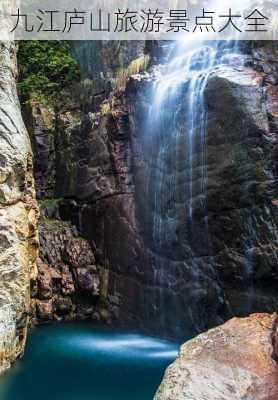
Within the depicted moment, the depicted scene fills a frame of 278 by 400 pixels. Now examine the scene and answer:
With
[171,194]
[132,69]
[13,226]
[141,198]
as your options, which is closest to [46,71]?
[132,69]

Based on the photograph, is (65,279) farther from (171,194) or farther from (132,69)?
(132,69)

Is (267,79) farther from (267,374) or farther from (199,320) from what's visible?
(267,374)

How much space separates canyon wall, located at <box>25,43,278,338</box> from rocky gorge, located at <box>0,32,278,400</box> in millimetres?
27

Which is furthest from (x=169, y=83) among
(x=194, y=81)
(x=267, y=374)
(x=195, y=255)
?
(x=267, y=374)

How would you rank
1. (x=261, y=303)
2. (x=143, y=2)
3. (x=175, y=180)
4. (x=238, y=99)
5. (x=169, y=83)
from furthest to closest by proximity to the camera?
(x=143, y=2)
(x=169, y=83)
(x=175, y=180)
(x=238, y=99)
(x=261, y=303)

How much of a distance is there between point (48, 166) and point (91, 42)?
4054 mm

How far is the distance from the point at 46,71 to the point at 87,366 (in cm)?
979

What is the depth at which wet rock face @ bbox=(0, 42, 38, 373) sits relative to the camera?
25.7 ft

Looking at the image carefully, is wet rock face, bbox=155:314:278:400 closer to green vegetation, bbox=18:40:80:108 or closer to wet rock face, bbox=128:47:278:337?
wet rock face, bbox=128:47:278:337

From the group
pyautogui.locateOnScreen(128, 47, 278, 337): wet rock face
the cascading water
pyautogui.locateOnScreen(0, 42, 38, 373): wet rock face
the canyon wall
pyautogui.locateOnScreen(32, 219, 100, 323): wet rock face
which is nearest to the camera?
pyautogui.locateOnScreen(0, 42, 38, 373): wet rock face

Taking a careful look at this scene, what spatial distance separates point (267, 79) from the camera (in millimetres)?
9992

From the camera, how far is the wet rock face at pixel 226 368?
13.8ft

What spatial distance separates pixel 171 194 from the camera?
35.5 ft

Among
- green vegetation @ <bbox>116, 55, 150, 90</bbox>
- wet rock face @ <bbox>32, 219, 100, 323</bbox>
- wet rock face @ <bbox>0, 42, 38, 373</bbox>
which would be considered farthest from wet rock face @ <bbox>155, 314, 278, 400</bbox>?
green vegetation @ <bbox>116, 55, 150, 90</bbox>
